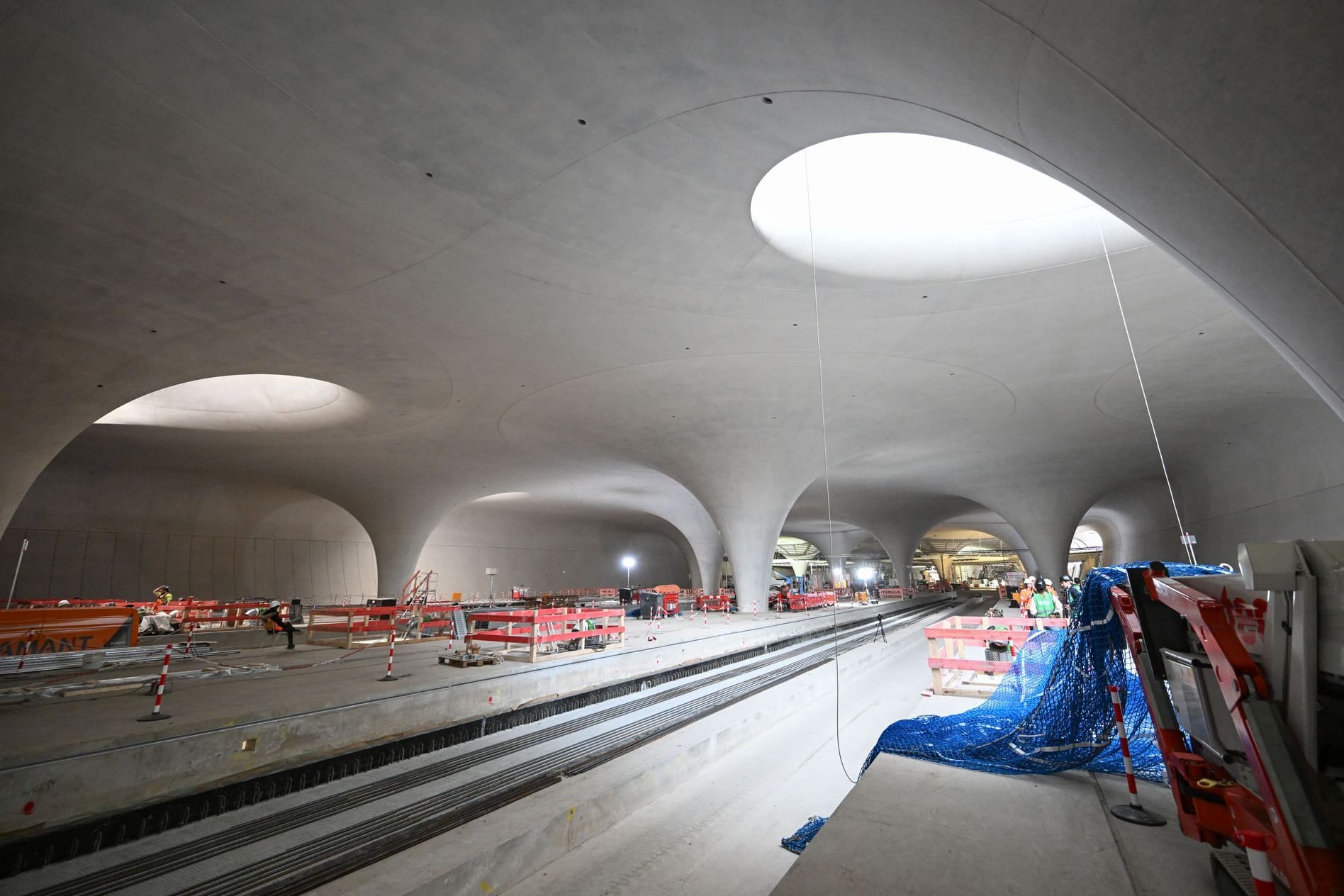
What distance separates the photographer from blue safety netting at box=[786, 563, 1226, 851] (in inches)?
145

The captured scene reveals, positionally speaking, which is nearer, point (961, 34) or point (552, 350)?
point (961, 34)

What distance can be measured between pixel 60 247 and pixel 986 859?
1209 cm

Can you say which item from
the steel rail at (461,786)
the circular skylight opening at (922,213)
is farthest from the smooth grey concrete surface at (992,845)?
the circular skylight opening at (922,213)

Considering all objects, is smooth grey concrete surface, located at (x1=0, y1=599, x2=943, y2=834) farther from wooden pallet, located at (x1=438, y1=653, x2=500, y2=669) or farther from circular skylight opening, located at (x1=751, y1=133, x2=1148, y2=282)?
circular skylight opening, located at (x1=751, y1=133, x2=1148, y2=282)

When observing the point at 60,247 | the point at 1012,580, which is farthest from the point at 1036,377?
the point at 1012,580

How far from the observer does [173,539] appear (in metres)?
23.7

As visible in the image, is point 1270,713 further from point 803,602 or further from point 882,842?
point 803,602

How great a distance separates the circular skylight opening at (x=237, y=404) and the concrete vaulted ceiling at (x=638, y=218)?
87 centimetres

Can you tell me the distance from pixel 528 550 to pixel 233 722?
32382 mm

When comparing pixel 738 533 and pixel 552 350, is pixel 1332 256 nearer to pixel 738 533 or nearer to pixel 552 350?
pixel 552 350

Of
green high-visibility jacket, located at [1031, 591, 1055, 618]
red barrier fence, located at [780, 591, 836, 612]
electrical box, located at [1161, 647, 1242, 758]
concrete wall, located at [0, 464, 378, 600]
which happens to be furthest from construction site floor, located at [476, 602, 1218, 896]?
concrete wall, located at [0, 464, 378, 600]

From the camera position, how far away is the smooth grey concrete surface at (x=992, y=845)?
7.91ft

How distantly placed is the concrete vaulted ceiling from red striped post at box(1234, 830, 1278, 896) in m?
1.90

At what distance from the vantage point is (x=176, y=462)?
846 inches
